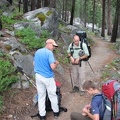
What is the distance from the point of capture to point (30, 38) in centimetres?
1180

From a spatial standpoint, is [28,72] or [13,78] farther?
[28,72]

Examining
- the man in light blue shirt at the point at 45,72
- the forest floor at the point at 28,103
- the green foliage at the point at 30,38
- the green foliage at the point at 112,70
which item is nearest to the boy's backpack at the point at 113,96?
the man in light blue shirt at the point at 45,72

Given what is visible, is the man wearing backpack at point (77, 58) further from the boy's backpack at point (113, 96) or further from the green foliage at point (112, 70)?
the boy's backpack at point (113, 96)

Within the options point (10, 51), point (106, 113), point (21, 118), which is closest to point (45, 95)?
point (21, 118)

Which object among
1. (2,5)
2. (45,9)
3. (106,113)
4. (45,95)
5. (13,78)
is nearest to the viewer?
(106,113)

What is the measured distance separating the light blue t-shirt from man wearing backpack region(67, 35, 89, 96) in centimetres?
181

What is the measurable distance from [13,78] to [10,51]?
227 centimetres

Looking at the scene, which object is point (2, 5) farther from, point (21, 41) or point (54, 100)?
point (54, 100)

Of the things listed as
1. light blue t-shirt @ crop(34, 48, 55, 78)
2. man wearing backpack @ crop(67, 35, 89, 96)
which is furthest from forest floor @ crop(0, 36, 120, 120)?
light blue t-shirt @ crop(34, 48, 55, 78)

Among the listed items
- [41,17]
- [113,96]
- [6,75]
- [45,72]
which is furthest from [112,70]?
[113,96]

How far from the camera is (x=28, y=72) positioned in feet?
30.2

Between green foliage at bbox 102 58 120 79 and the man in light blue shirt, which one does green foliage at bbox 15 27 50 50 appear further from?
the man in light blue shirt

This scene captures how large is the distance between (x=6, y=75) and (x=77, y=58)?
236 centimetres

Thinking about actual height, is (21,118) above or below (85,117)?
below
